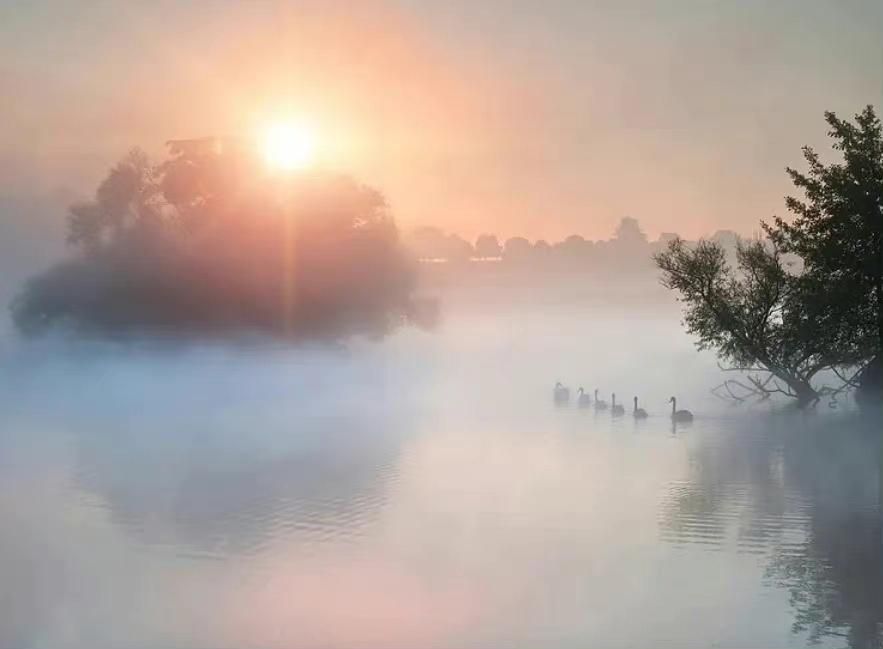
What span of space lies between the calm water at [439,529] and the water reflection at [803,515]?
7 cm

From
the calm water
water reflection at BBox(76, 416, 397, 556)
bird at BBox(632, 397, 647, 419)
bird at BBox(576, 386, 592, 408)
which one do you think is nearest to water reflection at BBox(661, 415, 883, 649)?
the calm water

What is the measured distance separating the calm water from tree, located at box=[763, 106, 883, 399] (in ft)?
12.6

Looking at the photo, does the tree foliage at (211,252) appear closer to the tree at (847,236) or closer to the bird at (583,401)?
the bird at (583,401)

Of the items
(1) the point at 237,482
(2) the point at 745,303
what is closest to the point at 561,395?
(2) the point at 745,303

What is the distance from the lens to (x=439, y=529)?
16.4 metres

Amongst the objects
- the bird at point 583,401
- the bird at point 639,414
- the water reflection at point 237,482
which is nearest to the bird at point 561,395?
the bird at point 583,401

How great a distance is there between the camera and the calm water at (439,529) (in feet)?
38.7

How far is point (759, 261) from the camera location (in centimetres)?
3206

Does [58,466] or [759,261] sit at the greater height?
[759,261]

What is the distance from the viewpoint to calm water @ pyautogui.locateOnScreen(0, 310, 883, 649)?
11.8m

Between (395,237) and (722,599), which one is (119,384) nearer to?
(395,237)

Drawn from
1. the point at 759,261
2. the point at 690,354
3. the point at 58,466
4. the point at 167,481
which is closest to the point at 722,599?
the point at 167,481

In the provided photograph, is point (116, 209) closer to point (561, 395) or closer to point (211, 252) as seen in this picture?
point (211, 252)

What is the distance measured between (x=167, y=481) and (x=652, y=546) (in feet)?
38.7
